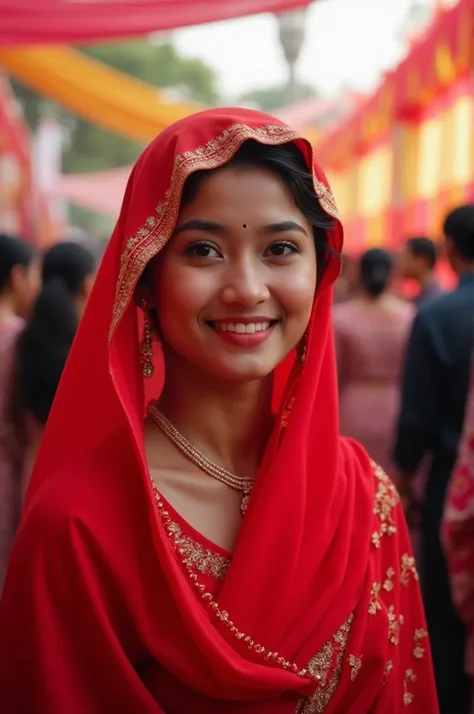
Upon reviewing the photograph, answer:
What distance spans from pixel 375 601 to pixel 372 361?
2472 mm

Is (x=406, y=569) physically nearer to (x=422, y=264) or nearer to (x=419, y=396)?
(x=419, y=396)

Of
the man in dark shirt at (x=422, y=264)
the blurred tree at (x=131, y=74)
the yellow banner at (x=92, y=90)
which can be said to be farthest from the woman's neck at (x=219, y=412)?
the blurred tree at (x=131, y=74)

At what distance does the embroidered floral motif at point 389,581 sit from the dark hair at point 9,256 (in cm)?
211

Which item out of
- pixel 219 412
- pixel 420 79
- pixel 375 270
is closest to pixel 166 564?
pixel 219 412

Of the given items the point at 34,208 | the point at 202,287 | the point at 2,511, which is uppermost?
the point at 34,208

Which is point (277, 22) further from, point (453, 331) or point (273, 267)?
point (273, 267)

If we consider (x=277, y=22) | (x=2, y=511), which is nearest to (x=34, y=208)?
(x=277, y=22)

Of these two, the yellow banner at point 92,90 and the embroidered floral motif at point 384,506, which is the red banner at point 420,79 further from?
the embroidered floral motif at point 384,506

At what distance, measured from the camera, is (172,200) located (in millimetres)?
1135

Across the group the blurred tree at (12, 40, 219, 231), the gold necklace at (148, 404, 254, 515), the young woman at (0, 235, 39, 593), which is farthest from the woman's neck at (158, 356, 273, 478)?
the blurred tree at (12, 40, 219, 231)

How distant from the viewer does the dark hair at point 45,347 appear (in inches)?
101

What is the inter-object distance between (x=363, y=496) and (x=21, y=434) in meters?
1.76

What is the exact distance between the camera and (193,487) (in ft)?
4.07

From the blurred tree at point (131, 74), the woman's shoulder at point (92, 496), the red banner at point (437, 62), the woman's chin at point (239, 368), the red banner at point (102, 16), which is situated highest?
the blurred tree at point (131, 74)
